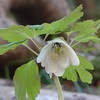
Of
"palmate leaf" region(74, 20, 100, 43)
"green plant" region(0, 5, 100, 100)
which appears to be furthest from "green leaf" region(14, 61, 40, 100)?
"palmate leaf" region(74, 20, 100, 43)

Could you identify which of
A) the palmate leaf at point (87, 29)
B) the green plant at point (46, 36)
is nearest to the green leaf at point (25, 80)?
the green plant at point (46, 36)

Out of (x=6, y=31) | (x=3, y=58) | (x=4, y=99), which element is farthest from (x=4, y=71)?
(x=6, y=31)

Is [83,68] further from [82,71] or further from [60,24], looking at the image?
[60,24]

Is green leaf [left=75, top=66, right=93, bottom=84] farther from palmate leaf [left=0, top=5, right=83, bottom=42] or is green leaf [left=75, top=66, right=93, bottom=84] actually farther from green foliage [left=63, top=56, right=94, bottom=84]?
palmate leaf [left=0, top=5, right=83, bottom=42]

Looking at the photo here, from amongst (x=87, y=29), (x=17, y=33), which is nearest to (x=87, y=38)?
(x=87, y=29)

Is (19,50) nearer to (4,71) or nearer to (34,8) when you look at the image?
(4,71)
